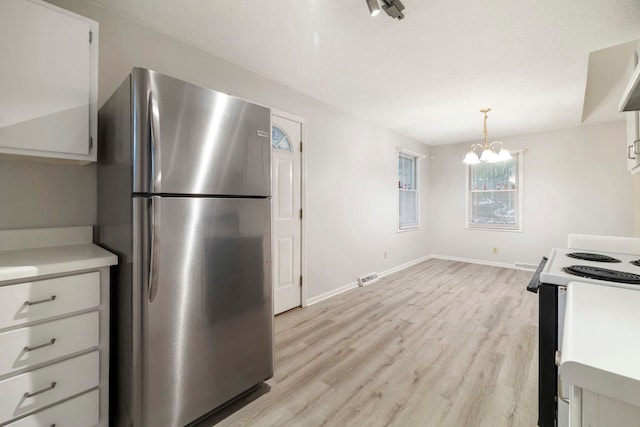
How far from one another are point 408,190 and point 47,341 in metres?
5.23

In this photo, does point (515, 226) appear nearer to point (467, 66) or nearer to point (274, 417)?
point (467, 66)

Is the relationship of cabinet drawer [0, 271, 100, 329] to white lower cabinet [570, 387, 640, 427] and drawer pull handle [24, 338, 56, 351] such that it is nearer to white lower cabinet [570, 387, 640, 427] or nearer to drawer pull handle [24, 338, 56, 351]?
drawer pull handle [24, 338, 56, 351]

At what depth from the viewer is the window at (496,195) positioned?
201 inches

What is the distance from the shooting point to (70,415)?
49.4 inches

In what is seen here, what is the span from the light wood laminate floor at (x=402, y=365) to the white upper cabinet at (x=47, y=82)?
1661 millimetres

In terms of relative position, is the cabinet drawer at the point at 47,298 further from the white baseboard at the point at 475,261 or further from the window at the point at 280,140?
the white baseboard at the point at 475,261

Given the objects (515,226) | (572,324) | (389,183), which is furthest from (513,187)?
(572,324)

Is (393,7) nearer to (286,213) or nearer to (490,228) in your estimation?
(286,213)

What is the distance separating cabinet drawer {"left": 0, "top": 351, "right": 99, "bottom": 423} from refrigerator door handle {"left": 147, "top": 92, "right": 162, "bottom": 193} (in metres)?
0.84

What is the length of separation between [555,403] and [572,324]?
37.6 inches

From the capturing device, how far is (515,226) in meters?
5.13

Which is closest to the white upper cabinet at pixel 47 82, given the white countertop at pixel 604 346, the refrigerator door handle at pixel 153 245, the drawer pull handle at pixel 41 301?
the refrigerator door handle at pixel 153 245

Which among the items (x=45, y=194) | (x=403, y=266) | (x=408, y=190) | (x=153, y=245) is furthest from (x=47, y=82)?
(x=408, y=190)

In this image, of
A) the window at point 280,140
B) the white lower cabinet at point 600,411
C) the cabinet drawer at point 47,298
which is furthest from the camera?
the window at point 280,140
